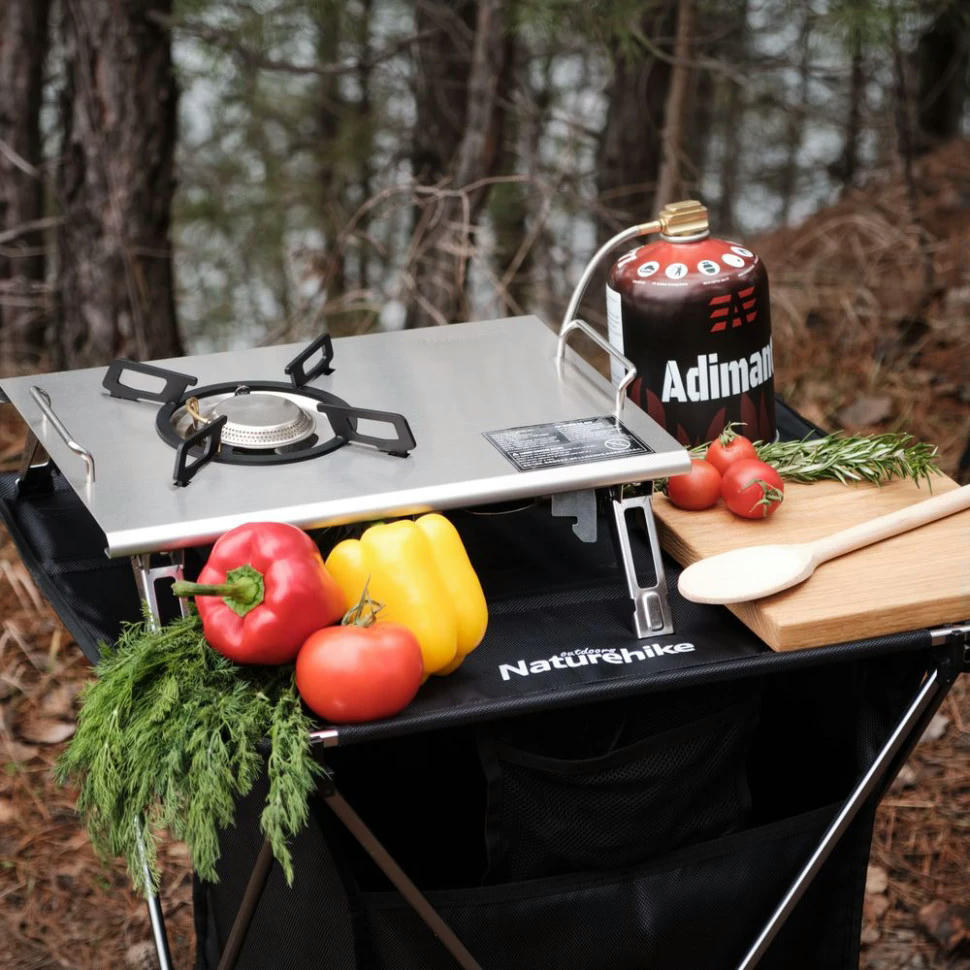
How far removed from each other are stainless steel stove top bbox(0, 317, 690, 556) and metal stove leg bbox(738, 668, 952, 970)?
48cm

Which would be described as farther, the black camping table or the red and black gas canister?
the red and black gas canister

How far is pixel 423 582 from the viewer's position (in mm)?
1719

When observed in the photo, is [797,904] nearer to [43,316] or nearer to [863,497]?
[863,497]

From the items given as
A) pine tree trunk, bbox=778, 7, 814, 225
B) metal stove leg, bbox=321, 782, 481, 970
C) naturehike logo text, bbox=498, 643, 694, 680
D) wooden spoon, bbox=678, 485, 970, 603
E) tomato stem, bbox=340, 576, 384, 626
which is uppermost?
tomato stem, bbox=340, 576, 384, 626

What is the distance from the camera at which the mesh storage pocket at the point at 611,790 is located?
74.4 inches

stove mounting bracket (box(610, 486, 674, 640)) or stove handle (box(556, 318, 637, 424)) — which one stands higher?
stove handle (box(556, 318, 637, 424))

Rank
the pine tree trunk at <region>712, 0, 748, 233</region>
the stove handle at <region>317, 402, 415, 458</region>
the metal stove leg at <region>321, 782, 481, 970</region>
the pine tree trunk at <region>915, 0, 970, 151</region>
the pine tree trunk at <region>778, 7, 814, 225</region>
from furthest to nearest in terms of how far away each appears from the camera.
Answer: the pine tree trunk at <region>778, 7, 814, 225</region> → the pine tree trunk at <region>712, 0, 748, 233</region> → the pine tree trunk at <region>915, 0, 970, 151</region> → the stove handle at <region>317, 402, 415, 458</region> → the metal stove leg at <region>321, 782, 481, 970</region>

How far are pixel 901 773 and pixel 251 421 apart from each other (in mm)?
2026

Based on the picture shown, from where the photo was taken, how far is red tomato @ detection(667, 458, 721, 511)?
82.0 inches

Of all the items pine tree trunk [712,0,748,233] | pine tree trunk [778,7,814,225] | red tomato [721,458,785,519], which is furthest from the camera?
pine tree trunk [778,7,814,225]

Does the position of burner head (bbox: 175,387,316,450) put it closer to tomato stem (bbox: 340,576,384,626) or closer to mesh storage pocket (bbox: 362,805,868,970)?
tomato stem (bbox: 340,576,384,626)

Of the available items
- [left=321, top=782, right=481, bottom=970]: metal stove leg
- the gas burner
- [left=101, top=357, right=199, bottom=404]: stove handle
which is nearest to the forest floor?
[left=321, top=782, right=481, bottom=970]: metal stove leg

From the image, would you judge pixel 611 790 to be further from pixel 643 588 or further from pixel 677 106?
pixel 677 106

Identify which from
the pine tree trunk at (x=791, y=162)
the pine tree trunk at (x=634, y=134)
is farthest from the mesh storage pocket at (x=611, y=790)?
the pine tree trunk at (x=791, y=162)
